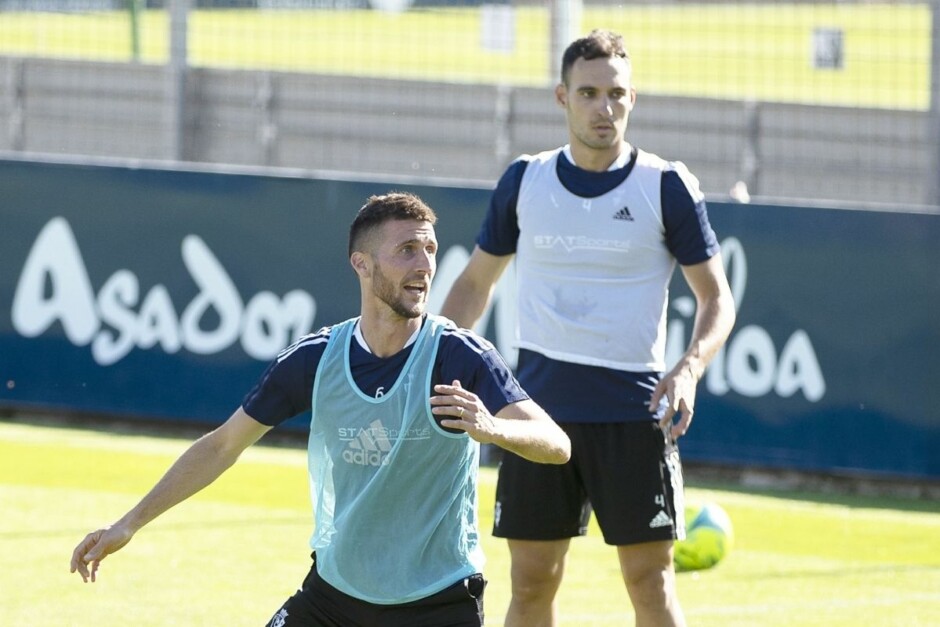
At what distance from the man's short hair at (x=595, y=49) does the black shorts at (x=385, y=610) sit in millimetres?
2057

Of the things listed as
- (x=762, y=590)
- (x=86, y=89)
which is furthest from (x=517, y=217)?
(x=86, y=89)

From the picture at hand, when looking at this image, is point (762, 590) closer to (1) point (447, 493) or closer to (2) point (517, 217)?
(2) point (517, 217)

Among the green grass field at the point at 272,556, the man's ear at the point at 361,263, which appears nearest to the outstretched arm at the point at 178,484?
the man's ear at the point at 361,263

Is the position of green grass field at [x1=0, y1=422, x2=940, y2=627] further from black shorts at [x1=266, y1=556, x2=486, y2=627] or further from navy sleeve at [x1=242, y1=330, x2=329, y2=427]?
navy sleeve at [x1=242, y1=330, x2=329, y2=427]

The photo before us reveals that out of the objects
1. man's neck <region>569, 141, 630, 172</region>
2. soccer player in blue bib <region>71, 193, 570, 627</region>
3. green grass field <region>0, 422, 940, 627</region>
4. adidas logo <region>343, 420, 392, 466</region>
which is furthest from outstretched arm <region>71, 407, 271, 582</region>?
green grass field <region>0, 422, 940, 627</region>

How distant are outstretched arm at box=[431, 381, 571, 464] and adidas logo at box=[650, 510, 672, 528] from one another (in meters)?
1.14

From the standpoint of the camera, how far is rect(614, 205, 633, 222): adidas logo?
591 centimetres

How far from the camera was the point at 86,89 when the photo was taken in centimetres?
1405

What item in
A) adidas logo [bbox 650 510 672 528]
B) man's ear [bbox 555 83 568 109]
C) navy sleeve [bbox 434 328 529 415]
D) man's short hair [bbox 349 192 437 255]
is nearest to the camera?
navy sleeve [bbox 434 328 529 415]

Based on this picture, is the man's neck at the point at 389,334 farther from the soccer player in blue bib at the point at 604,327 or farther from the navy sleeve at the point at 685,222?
the navy sleeve at the point at 685,222

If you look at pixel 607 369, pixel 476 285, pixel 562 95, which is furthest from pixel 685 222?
pixel 476 285

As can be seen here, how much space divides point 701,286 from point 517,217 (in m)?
0.76

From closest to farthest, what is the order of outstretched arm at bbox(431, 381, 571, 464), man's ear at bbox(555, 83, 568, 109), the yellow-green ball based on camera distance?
outstretched arm at bbox(431, 381, 571, 464) → man's ear at bbox(555, 83, 568, 109) → the yellow-green ball

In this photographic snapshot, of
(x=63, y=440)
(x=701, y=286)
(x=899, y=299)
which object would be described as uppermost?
(x=701, y=286)
